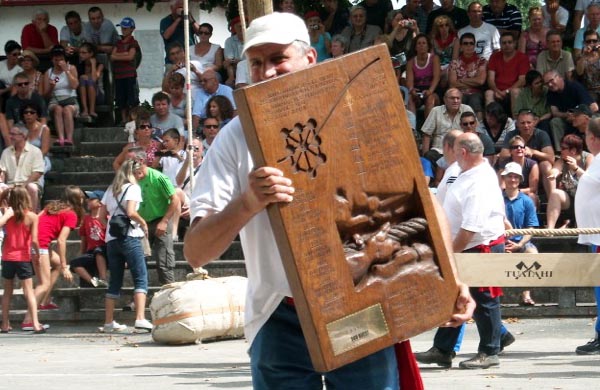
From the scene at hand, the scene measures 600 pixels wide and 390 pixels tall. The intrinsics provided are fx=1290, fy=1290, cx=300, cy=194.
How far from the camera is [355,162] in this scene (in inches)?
158

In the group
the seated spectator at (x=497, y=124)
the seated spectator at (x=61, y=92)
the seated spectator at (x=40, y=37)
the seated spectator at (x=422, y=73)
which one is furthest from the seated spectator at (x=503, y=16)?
the seated spectator at (x=40, y=37)

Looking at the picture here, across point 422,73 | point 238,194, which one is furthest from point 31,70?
point 238,194

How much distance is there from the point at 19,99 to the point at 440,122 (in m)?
6.62

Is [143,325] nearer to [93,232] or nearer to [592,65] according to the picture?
[93,232]

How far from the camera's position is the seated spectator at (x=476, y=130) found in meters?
16.0

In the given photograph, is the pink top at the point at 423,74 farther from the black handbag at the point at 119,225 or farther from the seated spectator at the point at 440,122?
the black handbag at the point at 119,225

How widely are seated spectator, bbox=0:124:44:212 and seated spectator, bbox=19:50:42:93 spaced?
5.76ft

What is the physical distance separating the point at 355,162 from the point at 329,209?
0.17 meters

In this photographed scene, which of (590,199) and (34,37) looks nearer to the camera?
(590,199)

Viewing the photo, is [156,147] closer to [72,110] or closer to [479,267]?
[72,110]

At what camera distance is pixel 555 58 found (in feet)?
58.9

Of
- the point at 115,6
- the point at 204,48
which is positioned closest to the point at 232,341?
the point at 204,48

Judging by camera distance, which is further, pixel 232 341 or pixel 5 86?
pixel 5 86

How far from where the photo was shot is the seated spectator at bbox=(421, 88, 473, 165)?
16859 millimetres
